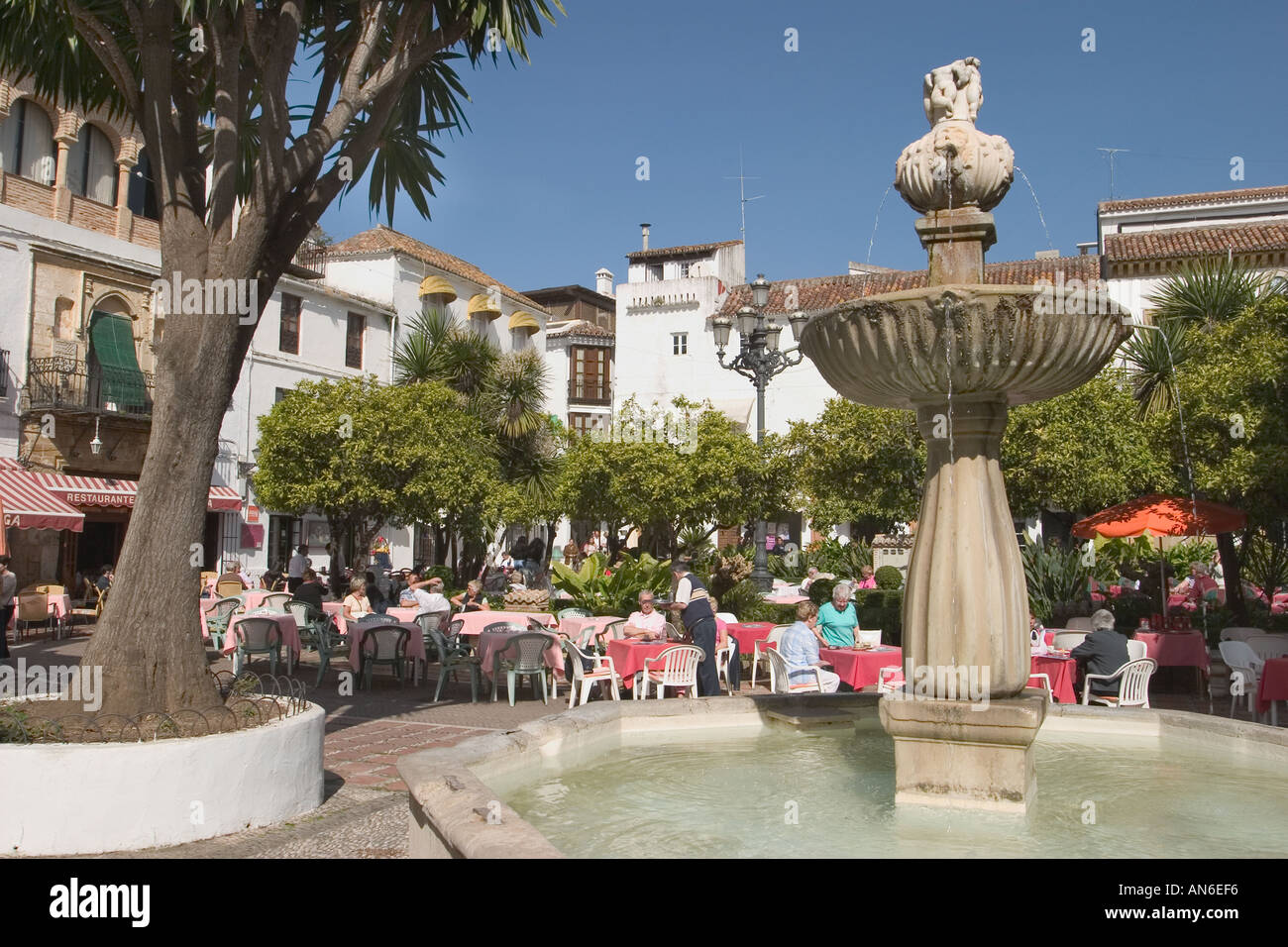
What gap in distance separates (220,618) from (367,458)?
788 cm

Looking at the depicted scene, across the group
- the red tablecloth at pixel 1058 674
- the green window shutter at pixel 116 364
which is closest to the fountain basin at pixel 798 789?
the red tablecloth at pixel 1058 674

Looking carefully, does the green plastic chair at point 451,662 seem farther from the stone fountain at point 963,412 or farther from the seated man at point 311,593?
the stone fountain at point 963,412

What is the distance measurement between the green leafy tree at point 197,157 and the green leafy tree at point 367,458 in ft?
46.6

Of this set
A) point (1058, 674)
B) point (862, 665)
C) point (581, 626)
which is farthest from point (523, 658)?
point (1058, 674)

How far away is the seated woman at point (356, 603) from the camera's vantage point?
13008 millimetres

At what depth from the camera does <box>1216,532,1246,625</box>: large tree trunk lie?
14.8 meters

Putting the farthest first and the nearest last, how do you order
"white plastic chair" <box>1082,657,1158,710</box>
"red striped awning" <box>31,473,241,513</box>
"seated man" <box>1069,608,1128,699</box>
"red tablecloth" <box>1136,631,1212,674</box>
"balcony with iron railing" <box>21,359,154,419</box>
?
"balcony with iron railing" <box>21,359,154,419</box> → "red striped awning" <box>31,473,241,513</box> → "red tablecloth" <box>1136,631,1212,674</box> → "seated man" <box>1069,608,1128,699</box> → "white plastic chair" <box>1082,657,1158,710</box>

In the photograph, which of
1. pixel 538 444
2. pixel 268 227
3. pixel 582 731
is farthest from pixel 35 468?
pixel 582 731

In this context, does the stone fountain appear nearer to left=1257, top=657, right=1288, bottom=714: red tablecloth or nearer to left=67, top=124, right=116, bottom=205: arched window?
left=1257, top=657, right=1288, bottom=714: red tablecloth

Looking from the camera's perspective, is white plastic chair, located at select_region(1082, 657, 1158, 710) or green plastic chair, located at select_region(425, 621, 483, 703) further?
green plastic chair, located at select_region(425, 621, 483, 703)

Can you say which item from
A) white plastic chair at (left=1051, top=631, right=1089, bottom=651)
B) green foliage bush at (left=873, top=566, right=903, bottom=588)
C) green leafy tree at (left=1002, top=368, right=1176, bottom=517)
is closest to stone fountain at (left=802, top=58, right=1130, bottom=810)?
white plastic chair at (left=1051, top=631, right=1089, bottom=651)

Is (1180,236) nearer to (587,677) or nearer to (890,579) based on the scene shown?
(890,579)

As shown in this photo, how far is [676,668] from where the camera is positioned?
10.1 m

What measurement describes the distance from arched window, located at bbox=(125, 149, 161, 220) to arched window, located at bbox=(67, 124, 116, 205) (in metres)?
0.45
